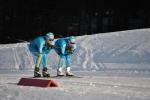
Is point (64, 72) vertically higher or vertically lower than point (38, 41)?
lower

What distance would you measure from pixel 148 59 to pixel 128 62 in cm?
72

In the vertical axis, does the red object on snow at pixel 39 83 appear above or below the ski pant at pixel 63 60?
below

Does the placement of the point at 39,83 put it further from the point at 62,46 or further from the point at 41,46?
the point at 62,46

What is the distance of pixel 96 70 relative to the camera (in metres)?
18.3

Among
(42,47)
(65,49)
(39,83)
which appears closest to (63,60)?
(65,49)

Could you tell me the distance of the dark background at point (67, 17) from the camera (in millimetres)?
29734

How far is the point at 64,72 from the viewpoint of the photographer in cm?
1608

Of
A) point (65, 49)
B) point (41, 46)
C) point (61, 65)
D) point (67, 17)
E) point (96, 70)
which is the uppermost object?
point (67, 17)

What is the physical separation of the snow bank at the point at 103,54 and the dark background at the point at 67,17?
6769 mm

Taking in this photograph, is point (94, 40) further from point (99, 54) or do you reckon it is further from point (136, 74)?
point (136, 74)

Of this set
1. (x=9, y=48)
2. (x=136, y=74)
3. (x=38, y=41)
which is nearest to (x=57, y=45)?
(x=38, y=41)

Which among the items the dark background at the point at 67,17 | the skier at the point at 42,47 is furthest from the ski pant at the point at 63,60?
the dark background at the point at 67,17

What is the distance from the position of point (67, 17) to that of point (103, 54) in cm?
1219

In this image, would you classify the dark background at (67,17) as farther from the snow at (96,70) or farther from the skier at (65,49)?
the skier at (65,49)
